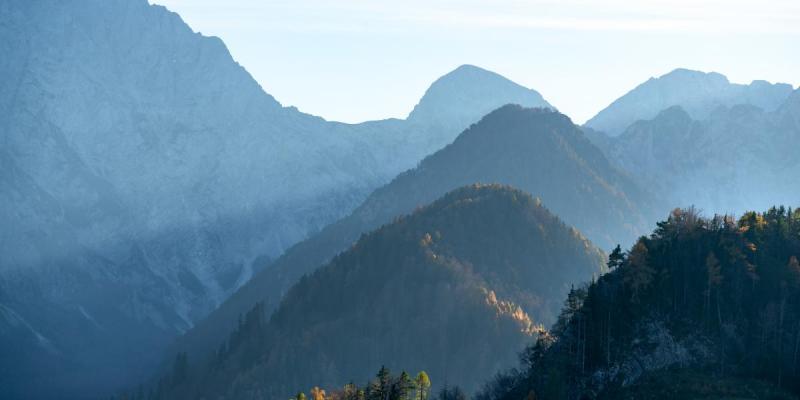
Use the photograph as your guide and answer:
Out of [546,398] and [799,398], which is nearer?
[799,398]

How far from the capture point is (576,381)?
19975 cm

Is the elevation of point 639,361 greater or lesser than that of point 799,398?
greater

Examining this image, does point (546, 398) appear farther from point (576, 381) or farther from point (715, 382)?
point (715, 382)

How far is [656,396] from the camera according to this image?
605 ft

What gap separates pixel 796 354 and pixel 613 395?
31.9 metres

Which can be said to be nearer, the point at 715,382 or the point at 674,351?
the point at 715,382

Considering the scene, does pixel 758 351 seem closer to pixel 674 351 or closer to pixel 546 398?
pixel 674 351

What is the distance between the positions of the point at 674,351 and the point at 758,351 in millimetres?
13446

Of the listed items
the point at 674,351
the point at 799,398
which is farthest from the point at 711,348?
the point at 799,398

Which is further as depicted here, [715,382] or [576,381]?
[576,381]

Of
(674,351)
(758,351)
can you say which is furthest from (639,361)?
(758,351)

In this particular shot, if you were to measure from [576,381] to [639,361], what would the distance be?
10.8 meters

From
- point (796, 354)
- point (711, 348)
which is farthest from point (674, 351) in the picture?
point (796, 354)

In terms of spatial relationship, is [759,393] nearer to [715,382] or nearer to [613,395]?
[715,382]
